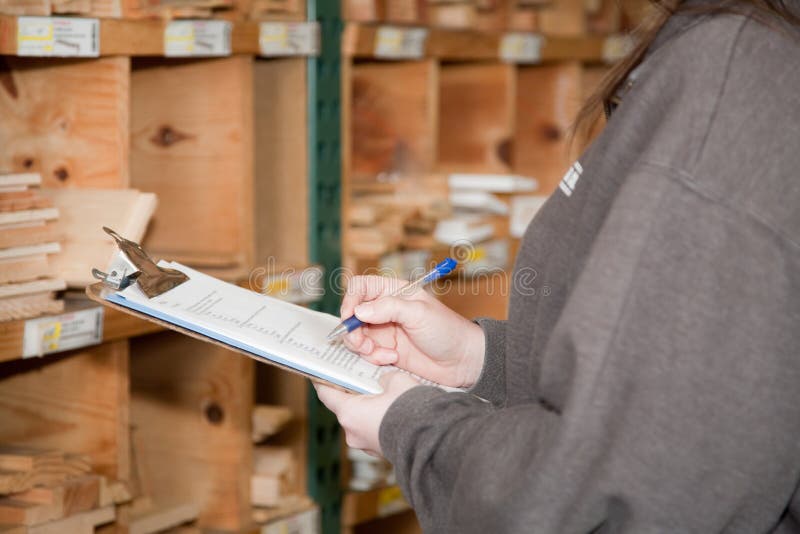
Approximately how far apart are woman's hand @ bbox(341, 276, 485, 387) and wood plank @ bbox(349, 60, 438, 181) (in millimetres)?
1210

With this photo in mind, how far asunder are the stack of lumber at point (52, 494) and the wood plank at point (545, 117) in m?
1.71

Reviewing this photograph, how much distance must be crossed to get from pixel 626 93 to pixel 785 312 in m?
0.27

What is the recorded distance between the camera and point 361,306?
4.16 feet

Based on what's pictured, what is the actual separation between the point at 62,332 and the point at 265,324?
0.51 metres

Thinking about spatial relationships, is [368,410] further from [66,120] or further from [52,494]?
[66,120]

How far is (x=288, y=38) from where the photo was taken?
2109 millimetres

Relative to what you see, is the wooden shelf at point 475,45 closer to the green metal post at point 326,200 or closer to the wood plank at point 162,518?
the green metal post at point 326,200

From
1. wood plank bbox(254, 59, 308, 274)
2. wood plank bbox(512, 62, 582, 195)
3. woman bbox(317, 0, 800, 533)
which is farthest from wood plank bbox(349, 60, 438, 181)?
woman bbox(317, 0, 800, 533)

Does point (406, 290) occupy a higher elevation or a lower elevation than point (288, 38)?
lower

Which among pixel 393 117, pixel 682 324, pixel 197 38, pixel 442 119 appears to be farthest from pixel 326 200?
pixel 682 324

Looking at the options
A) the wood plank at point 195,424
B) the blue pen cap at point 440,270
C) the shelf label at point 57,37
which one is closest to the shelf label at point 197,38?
the shelf label at point 57,37

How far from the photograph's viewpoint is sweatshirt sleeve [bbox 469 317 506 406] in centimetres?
138

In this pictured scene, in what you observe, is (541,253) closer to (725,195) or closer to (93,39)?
(725,195)

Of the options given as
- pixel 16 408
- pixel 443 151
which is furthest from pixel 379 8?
pixel 16 408
